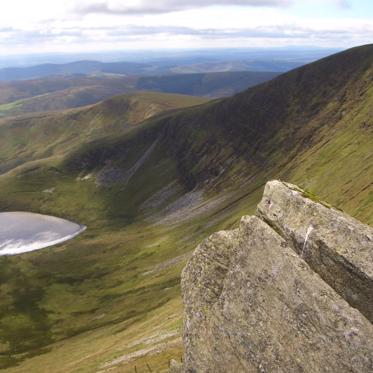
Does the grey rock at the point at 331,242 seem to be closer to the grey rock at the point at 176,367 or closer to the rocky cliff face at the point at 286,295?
the rocky cliff face at the point at 286,295

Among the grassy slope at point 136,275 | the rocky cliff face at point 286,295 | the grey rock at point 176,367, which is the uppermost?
the rocky cliff face at point 286,295

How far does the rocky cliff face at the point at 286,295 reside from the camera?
29234 millimetres

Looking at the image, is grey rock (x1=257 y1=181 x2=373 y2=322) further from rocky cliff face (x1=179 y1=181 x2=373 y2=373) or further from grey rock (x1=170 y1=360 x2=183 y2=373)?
grey rock (x1=170 y1=360 x2=183 y2=373)

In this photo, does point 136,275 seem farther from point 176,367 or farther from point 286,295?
point 286,295

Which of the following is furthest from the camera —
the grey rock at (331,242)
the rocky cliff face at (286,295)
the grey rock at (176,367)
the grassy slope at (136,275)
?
the grassy slope at (136,275)

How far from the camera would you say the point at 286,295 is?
31.8 metres

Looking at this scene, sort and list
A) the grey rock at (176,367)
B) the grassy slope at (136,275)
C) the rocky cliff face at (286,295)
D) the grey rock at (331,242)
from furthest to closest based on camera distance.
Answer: the grassy slope at (136,275) → the grey rock at (176,367) → the grey rock at (331,242) → the rocky cliff face at (286,295)

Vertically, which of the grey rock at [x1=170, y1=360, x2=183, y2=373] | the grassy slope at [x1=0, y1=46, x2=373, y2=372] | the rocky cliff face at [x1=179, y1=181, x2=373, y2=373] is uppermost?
the rocky cliff face at [x1=179, y1=181, x2=373, y2=373]

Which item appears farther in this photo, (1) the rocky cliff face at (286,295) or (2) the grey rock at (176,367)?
(2) the grey rock at (176,367)

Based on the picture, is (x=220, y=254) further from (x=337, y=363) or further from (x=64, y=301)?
(x=64, y=301)

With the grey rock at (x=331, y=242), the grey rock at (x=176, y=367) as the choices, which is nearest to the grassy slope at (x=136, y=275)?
the grey rock at (x=176, y=367)

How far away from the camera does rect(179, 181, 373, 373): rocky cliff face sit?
29.2 m

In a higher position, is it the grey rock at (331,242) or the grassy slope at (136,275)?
the grey rock at (331,242)

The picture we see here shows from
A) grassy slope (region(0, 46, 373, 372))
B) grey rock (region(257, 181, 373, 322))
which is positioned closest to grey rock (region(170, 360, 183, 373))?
grassy slope (region(0, 46, 373, 372))
